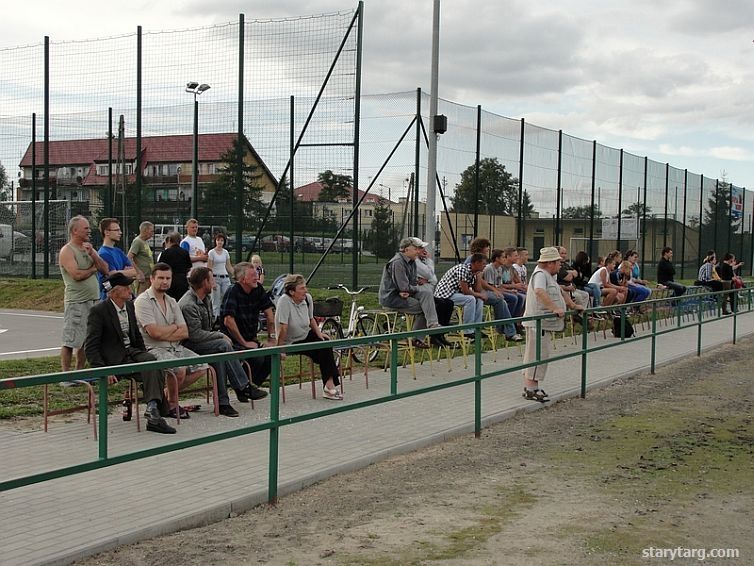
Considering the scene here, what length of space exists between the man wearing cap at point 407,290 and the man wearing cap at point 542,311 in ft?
7.76

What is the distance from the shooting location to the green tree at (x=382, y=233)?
19484 millimetres

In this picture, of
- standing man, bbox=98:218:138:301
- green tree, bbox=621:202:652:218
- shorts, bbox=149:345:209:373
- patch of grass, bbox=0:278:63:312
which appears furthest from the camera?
green tree, bbox=621:202:652:218

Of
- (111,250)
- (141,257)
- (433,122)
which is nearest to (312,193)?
(433,122)

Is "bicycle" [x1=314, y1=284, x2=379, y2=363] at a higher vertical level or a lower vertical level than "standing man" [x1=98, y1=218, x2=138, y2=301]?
lower

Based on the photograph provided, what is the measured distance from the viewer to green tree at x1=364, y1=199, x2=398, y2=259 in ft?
63.9

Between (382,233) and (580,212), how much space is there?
10334mm

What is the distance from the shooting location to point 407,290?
12.6 metres

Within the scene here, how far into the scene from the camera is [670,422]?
948cm

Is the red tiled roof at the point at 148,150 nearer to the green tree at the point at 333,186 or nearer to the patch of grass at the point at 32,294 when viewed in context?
the green tree at the point at 333,186

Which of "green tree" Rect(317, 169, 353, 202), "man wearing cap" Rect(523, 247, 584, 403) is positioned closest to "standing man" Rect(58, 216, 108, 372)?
"man wearing cap" Rect(523, 247, 584, 403)

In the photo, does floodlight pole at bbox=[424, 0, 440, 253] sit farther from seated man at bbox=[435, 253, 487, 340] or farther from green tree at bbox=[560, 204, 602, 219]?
green tree at bbox=[560, 204, 602, 219]

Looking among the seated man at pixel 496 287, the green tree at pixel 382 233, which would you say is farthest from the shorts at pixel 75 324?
the green tree at pixel 382 233

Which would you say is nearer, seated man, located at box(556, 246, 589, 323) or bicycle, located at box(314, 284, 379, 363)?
bicycle, located at box(314, 284, 379, 363)

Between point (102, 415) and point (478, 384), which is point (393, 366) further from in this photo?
point (102, 415)
